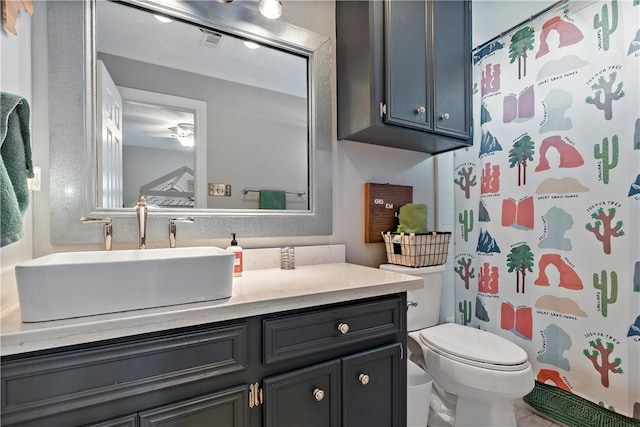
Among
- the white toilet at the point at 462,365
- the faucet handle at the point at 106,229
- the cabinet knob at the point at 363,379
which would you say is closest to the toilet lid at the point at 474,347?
the white toilet at the point at 462,365

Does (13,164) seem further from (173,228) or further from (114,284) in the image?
(173,228)

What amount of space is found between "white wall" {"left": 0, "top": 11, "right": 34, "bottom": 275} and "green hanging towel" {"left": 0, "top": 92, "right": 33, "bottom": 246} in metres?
0.17

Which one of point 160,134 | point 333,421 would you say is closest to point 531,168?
point 333,421

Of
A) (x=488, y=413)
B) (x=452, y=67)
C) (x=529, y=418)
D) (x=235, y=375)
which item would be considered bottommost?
(x=529, y=418)

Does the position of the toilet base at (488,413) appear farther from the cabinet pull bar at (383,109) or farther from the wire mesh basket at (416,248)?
the cabinet pull bar at (383,109)

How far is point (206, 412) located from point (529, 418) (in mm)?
1797

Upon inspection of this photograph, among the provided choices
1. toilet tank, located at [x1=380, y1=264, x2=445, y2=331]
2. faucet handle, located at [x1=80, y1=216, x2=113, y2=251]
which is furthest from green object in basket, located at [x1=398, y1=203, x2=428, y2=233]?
faucet handle, located at [x1=80, y1=216, x2=113, y2=251]

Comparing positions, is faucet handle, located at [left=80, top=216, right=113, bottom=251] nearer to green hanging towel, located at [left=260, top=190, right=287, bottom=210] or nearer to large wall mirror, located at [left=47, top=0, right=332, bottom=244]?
large wall mirror, located at [left=47, top=0, right=332, bottom=244]

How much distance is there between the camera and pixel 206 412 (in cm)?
80

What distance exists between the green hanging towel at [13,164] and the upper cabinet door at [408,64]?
1.27 metres

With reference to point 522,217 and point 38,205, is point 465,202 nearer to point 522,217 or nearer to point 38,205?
point 522,217

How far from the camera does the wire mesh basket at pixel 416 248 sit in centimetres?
160

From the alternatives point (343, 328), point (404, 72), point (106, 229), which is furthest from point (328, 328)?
point (404, 72)

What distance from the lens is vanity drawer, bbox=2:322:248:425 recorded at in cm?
63
